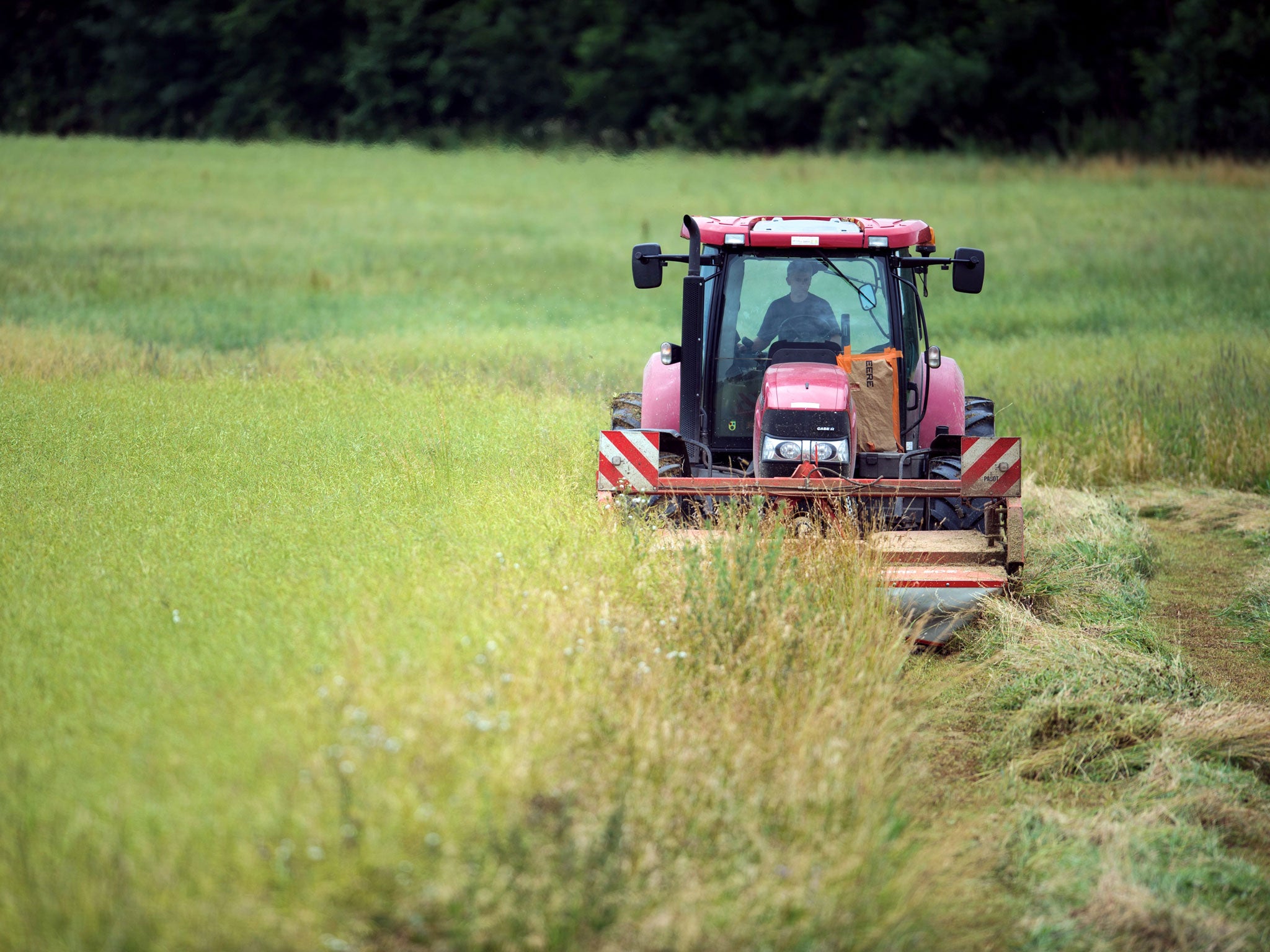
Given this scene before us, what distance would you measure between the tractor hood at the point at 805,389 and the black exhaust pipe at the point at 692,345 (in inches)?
16.0

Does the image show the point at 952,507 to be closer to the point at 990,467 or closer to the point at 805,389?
the point at 990,467

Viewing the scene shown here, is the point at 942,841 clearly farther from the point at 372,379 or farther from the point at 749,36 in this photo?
the point at 749,36

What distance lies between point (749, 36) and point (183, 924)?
4089 cm

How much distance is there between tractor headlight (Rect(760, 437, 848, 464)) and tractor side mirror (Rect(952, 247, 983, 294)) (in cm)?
A: 111

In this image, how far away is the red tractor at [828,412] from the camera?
6363mm

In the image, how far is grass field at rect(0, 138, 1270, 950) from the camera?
3180 mm

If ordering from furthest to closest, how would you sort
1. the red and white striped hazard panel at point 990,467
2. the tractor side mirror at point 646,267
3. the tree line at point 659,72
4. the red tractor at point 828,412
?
the tree line at point 659,72 < the tractor side mirror at point 646,267 < the red and white striped hazard panel at point 990,467 < the red tractor at point 828,412

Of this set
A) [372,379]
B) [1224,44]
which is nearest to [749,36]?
[1224,44]

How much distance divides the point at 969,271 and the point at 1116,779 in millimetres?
2974

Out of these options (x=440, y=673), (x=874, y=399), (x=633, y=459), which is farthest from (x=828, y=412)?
(x=440, y=673)

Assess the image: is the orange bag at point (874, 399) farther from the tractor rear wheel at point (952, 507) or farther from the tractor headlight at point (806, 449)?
the tractor headlight at point (806, 449)

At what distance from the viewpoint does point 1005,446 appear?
255 inches

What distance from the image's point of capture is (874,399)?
22.7 feet

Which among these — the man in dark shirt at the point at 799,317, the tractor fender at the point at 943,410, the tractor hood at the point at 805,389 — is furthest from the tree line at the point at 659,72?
the tractor hood at the point at 805,389
